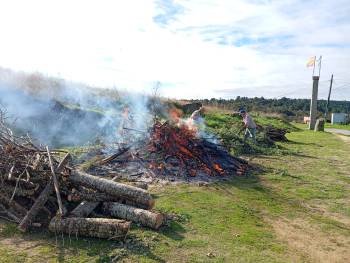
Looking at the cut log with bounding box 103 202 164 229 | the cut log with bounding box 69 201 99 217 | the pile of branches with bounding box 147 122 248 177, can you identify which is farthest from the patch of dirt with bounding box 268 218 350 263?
the pile of branches with bounding box 147 122 248 177

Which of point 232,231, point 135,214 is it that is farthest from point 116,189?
point 232,231

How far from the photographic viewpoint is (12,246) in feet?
18.7

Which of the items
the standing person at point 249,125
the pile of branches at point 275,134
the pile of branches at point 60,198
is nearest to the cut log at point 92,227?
the pile of branches at point 60,198

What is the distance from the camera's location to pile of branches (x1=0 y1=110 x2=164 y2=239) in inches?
242

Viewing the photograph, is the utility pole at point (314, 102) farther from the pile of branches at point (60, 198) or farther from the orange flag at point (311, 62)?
the pile of branches at point (60, 198)

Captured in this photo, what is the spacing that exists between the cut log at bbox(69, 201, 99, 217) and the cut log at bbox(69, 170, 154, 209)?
1.32ft

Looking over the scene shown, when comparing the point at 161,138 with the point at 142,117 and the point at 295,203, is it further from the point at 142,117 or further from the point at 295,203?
the point at 295,203

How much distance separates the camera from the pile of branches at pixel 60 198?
6148mm

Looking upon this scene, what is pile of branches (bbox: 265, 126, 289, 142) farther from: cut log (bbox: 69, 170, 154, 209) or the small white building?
the small white building

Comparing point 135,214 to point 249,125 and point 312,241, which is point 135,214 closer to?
point 312,241

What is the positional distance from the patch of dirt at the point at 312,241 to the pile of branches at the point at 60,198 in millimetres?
2383

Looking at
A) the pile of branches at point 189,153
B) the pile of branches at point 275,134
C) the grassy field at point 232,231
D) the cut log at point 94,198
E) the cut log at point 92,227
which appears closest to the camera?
the grassy field at point 232,231

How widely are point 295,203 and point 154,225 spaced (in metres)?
4.10

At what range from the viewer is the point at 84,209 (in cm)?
653
